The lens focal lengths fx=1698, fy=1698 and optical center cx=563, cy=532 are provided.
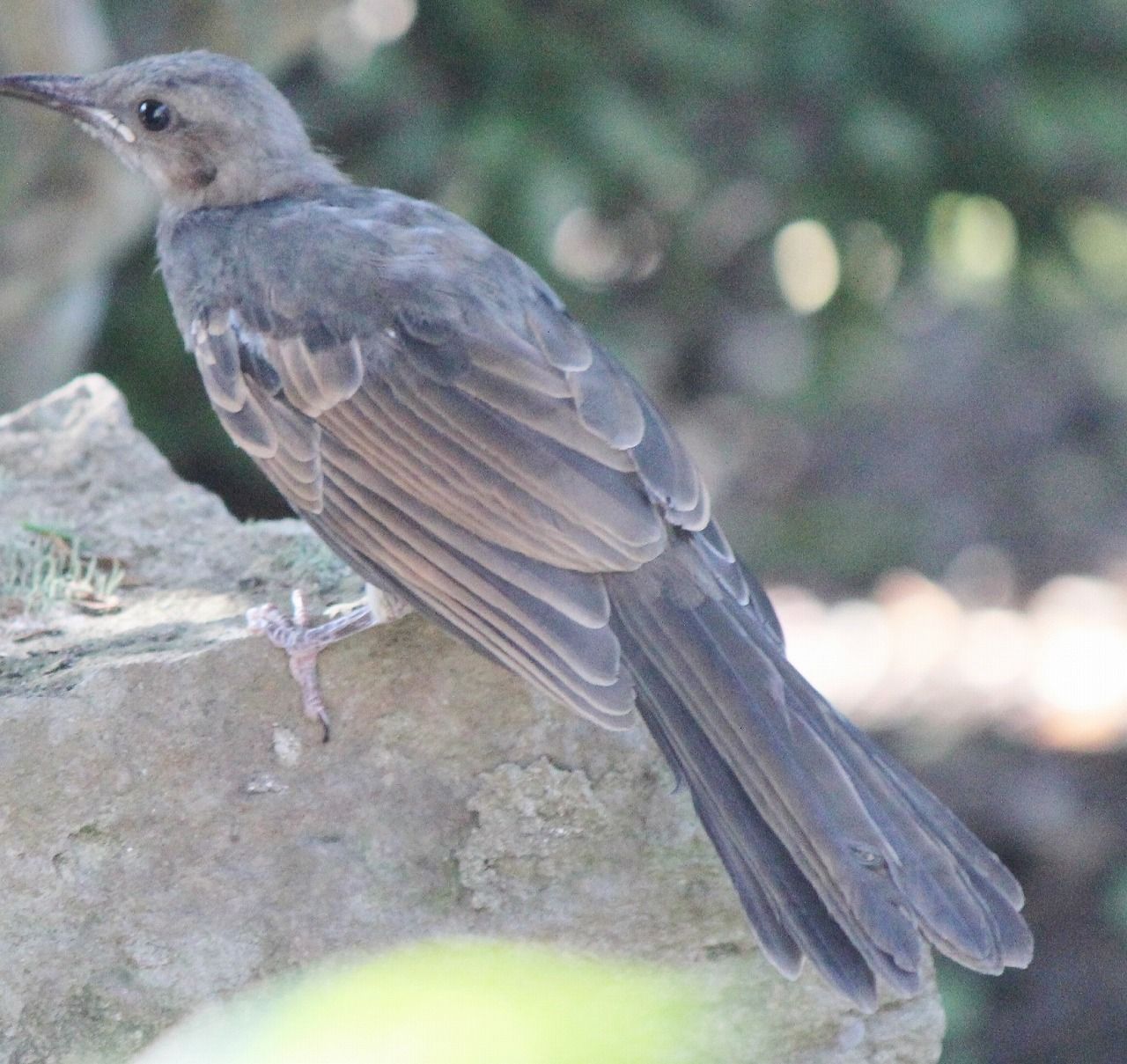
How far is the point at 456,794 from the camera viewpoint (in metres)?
3.12

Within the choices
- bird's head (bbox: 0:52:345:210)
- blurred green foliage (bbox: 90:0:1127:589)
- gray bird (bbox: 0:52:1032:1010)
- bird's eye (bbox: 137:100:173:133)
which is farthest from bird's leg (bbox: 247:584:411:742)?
blurred green foliage (bbox: 90:0:1127:589)

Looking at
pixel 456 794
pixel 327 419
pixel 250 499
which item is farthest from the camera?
pixel 250 499

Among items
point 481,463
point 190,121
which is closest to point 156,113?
point 190,121

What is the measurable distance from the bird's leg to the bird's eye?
133 centimetres

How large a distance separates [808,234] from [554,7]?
4.42 ft

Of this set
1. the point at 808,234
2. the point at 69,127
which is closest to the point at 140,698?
the point at 69,127

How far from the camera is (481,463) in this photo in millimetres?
3104

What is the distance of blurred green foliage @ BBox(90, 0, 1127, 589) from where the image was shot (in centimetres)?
570

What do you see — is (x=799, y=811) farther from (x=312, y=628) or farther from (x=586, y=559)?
(x=312, y=628)

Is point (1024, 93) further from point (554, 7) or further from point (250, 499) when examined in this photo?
point (250, 499)

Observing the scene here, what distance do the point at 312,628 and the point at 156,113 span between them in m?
1.50

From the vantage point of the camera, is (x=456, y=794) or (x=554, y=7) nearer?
(x=456, y=794)

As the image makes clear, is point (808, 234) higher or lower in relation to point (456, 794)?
lower

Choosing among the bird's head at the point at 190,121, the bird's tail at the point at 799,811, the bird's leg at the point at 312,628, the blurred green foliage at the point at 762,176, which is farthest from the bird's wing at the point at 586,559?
the blurred green foliage at the point at 762,176
